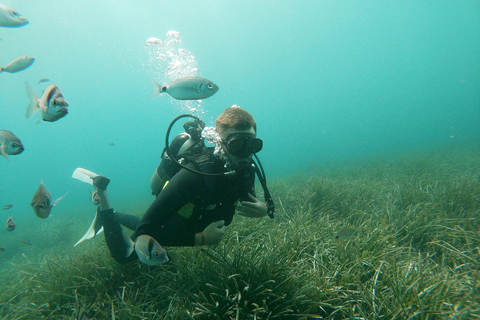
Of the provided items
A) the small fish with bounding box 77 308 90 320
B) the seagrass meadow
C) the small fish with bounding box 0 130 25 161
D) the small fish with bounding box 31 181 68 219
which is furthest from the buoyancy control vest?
the small fish with bounding box 77 308 90 320

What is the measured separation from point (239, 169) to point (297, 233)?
155cm

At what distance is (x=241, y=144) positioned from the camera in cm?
227

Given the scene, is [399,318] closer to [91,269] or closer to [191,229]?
[191,229]

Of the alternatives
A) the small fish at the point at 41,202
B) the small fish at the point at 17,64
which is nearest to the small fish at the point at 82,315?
the small fish at the point at 41,202

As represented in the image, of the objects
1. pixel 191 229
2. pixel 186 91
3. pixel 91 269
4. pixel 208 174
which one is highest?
pixel 186 91

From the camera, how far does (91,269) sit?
9.57 ft

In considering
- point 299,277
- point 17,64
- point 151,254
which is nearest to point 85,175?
point 17,64

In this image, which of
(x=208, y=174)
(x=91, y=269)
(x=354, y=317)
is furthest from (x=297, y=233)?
(x=91, y=269)

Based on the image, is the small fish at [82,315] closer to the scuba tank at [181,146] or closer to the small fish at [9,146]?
the scuba tank at [181,146]

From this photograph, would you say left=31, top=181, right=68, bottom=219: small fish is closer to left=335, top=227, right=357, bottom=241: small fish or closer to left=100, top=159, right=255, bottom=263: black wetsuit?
left=100, top=159, right=255, bottom=263: black wetsuit

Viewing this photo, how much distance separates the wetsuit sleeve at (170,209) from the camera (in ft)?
6.58

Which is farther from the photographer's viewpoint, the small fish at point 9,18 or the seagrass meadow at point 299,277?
the small fish at point 9,18

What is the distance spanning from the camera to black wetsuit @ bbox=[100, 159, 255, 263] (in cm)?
202

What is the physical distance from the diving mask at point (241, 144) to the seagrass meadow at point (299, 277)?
1164 mm
